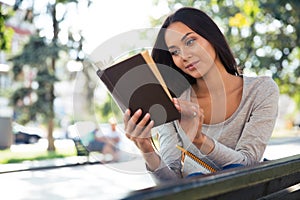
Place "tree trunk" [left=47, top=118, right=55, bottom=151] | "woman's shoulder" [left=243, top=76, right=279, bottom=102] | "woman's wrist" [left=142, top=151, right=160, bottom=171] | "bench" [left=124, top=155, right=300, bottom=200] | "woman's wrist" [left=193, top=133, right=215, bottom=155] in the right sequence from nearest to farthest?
"bench" [left=124, top=155, right=300, bottom=200] < "woman's wrist" [left=193, top=133, right=215, bottom=155] < "woman's wrist" [left=142, top=151, right=160, bottom=171] < "woman's shoulder" [left=243, top=76, right=279, bottom=102] < "tree trunk" [left=47, top=118, right=55, bottom=151]

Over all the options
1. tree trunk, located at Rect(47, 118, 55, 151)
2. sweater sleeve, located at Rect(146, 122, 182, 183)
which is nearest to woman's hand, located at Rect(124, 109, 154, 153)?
sweater sleeve, located at Rect(146, 122, 182, 183)

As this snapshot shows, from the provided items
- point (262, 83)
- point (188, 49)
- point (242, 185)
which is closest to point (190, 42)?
point (188, 49)

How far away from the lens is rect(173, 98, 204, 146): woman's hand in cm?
146

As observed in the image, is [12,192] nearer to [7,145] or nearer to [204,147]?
[204,147]

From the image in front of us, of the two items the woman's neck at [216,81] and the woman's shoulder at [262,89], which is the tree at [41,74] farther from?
the woman's shoulder at [262,89]

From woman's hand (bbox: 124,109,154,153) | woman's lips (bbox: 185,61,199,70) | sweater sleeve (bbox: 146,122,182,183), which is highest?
woman's lips (bbox: 185,61,199,70)

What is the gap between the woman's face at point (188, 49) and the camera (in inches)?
70.0

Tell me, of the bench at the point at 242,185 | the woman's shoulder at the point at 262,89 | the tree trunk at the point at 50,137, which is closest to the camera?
the bench at the point at 242,185

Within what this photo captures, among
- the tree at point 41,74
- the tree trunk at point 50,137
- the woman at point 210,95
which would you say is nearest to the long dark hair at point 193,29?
the woman at point 210,95

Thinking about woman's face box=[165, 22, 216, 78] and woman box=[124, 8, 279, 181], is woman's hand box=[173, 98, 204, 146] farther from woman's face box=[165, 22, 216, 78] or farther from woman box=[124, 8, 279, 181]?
woman's face box=[165, 22, 216, 78]

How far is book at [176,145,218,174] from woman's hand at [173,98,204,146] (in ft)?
0.44

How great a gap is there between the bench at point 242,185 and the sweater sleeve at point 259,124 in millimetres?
359

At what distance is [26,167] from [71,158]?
220 cm

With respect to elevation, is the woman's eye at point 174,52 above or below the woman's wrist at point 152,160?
above
